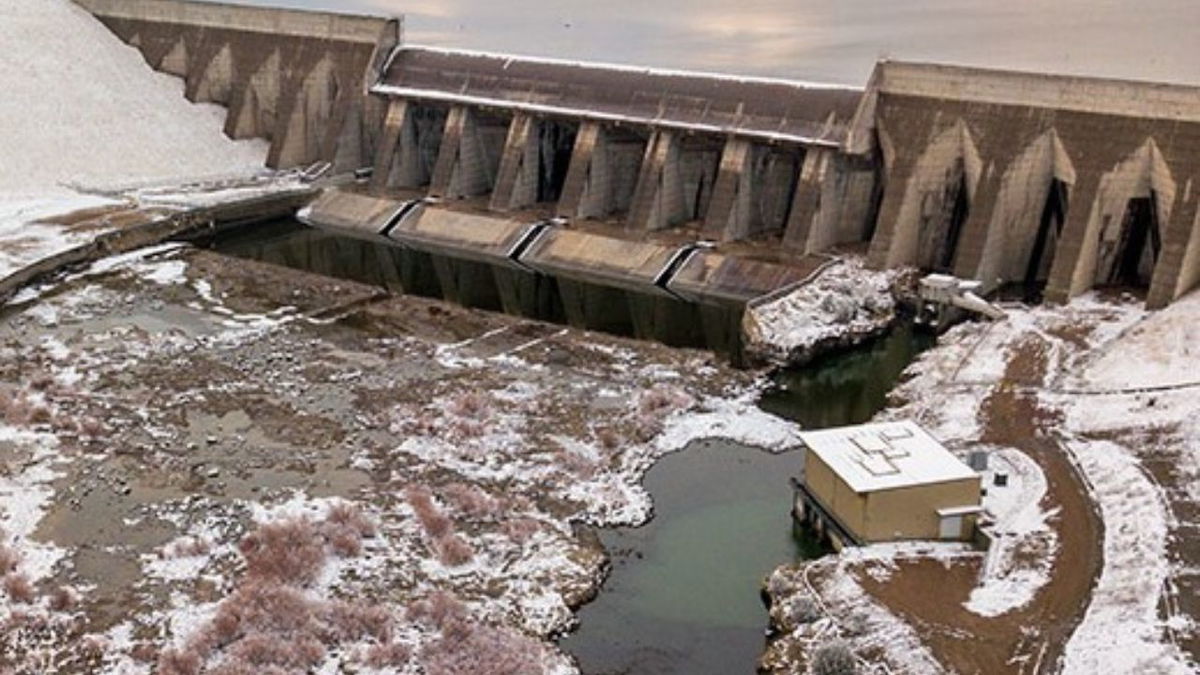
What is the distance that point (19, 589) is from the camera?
21.1 m

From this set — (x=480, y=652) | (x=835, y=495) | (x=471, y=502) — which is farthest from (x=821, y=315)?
(x=480, y=652)

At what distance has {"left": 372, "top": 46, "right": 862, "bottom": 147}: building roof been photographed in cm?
4116

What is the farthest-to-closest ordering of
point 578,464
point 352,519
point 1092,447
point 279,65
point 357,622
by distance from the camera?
point 279,65
point 578,464
point 1092,447
point 352,519
point 357,622

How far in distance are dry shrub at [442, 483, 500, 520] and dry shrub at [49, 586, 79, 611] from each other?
7.06 m

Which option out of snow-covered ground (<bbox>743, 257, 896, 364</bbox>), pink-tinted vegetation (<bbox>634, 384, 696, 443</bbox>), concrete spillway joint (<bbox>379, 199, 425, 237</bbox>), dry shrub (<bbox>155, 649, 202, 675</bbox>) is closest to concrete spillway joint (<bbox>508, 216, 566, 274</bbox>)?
concrete spillway joint (<bbox>379, 199, 425, 237</bbox>)

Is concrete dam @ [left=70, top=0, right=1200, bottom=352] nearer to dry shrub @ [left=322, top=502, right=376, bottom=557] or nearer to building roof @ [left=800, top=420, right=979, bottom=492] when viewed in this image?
building roof @ [left=800, top=420, right=979, bottom=492]

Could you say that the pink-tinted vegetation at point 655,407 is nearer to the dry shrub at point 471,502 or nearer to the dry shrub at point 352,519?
the dry shrub at point 471,502

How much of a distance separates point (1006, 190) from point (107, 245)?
3032cm

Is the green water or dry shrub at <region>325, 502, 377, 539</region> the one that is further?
dry shrub at <region>325, 502, 377, 539</region>

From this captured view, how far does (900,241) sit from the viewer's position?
3847 cm

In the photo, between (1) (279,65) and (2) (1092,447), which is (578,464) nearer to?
(2) (1092,447)

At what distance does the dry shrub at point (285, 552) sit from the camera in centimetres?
2159

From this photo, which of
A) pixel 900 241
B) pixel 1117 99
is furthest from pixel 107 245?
pixel 1117 99

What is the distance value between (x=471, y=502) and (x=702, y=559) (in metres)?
4.76
